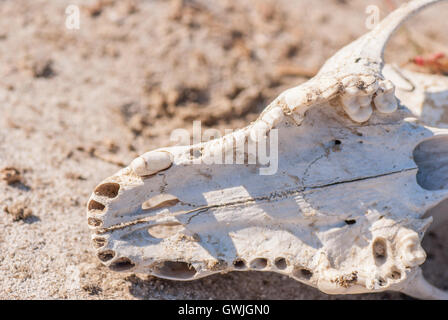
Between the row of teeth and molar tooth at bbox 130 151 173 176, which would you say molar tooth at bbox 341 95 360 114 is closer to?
the row of teeth

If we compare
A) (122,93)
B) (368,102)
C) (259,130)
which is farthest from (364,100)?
(122,93)

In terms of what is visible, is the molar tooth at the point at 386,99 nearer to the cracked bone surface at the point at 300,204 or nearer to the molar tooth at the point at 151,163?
the cracked bone surface at the point at 300,204

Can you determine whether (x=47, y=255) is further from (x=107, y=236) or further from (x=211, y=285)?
(x=211, y=285)

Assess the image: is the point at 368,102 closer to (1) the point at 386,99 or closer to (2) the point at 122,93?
(1) the point at 386,99

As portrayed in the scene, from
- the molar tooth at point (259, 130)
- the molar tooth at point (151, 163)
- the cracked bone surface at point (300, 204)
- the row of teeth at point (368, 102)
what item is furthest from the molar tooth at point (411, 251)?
the molar tooth at point (151, 163)

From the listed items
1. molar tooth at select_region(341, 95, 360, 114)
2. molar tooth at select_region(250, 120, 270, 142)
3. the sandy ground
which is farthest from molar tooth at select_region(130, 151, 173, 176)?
molar tooth at select_region(341, 95, 360, 114)

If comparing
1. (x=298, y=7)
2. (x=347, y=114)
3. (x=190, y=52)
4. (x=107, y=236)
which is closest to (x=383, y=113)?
(x=347, y=114)

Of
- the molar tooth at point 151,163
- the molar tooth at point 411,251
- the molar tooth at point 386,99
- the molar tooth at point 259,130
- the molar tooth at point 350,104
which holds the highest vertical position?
the molar tooth at point 386,99

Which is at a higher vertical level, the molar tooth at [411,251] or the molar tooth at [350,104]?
the molar tooth at [350,104]

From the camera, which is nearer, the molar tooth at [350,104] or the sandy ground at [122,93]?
the molar tooth at [350,104]
